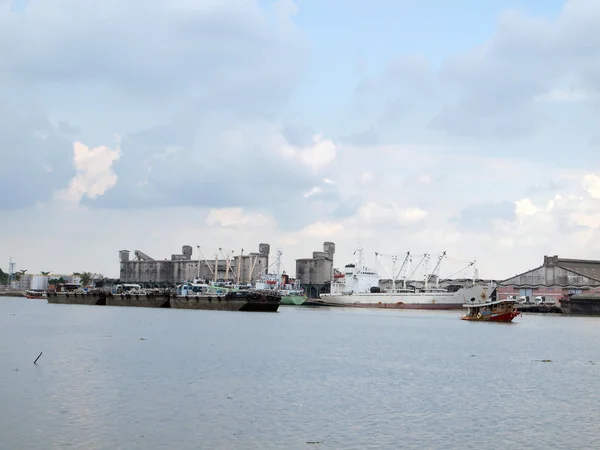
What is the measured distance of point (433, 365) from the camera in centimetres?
5350

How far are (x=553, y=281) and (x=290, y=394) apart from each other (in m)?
162

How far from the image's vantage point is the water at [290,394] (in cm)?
2856

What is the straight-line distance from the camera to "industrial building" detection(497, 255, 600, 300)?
599 ft

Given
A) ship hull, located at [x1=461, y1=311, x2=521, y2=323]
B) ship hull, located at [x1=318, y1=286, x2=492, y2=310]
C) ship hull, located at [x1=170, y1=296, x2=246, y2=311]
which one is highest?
ship hull, located at [x1=318, y1=286, x2=492, y2=310]

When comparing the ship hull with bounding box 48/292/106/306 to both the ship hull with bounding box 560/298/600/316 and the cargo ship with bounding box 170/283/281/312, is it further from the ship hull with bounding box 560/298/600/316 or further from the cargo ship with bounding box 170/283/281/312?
the ship hull with bounding box 560/298/600/316

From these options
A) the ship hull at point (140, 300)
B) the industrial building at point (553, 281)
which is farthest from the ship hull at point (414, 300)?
the ship hull at point (140, 300)

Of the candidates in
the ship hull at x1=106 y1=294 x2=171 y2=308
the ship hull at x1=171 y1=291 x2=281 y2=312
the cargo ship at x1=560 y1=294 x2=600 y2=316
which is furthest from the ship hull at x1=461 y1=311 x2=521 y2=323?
the ship hull at x1=106 y1=294 x2=171 y2=308

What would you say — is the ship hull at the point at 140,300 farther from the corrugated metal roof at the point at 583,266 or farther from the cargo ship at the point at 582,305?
the corrugated metal roof at the point at 583,266

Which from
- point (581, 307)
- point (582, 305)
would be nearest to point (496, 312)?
point (582, 305)

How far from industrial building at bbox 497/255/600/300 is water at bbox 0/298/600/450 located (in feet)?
389

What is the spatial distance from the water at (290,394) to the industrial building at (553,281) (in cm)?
11853

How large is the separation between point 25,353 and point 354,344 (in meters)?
30.3

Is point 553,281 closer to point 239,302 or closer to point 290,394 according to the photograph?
point 239,302

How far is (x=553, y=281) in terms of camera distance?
611ft
